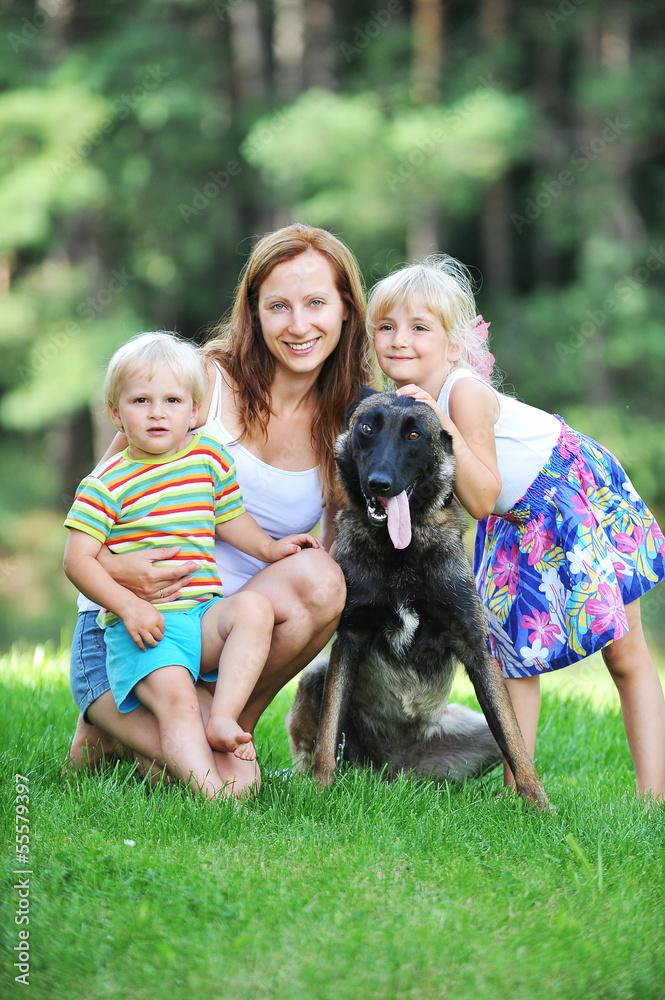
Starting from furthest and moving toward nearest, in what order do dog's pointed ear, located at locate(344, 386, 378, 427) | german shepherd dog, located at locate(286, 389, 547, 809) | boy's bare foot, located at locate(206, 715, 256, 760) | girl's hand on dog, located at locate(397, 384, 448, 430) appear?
dog's pointed ear, located at locate(344, 386, 378, 427)
girl's hand on dog, located at locate(397, 384, 448, 430)
german shepherd dog, located at locate(286, 389, 547, 809)
boy's bare foot, located at locate(206, 715, 256, 760)

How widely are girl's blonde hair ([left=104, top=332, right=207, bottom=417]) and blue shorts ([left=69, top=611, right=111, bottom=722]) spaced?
807 mm

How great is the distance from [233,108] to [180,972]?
15.2m

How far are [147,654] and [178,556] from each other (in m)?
0.36

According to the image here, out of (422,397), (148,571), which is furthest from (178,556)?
(422,397)

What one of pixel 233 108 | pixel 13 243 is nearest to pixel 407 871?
pixel 13 243

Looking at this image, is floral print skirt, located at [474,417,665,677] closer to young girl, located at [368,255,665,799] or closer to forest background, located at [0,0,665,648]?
young girl, located at [368,255,665,799]

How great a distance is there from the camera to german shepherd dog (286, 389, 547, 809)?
326 cm

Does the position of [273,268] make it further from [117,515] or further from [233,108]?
[233,108]

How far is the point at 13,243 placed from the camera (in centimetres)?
1398

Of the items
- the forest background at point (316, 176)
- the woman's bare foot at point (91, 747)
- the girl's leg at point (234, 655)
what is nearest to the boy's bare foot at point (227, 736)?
the girl's leg at point (234, 655)

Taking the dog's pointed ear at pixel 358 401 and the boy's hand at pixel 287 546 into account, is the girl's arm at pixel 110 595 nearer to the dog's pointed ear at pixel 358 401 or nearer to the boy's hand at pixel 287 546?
the boy's hand at pixel 287 546

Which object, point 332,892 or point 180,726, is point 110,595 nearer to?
point 180,726

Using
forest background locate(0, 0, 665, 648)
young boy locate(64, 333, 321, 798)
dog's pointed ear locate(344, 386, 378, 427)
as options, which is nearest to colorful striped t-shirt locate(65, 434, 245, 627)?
young boy locate(64, 333, 321, 798)

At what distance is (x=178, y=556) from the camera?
3236 millimetres
